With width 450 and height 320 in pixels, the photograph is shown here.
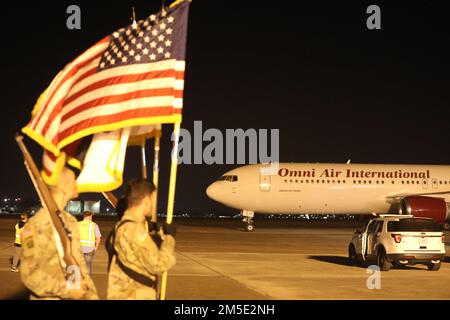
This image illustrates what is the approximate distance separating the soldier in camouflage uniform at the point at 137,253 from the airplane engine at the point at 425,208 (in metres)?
32.4

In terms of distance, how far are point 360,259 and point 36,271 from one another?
1580 cm

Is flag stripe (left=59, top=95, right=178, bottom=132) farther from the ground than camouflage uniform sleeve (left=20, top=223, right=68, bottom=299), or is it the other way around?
flag stripe (left=59, top=95, right=178, bottom=132)

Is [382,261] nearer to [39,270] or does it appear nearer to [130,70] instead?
[130,70]

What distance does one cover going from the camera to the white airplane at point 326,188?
1596 inches

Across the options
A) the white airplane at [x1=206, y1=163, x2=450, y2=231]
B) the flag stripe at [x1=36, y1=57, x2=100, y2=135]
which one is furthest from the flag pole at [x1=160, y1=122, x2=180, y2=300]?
the white airplane at [x1=206, y1=163, x2=450, y2=231]

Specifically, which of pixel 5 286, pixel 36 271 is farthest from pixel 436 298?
pixel 36 271

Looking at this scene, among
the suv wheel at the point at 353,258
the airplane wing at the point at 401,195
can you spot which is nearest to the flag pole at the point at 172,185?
the suv wheel at the point at 353,258

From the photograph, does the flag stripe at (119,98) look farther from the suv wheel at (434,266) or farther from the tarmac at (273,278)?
the suv wheel at (434,266)

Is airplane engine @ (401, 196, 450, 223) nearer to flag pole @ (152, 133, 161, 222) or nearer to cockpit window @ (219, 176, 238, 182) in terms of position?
cockpit window @ (219, 176, 238, 182)

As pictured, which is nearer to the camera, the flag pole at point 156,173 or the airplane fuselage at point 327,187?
the flag pole at point 156,173

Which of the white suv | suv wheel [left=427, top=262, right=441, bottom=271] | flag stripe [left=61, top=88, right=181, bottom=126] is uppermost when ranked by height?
flag stripe [left=61, top=88, right=181, bottom=126]

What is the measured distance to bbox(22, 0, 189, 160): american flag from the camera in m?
6.93

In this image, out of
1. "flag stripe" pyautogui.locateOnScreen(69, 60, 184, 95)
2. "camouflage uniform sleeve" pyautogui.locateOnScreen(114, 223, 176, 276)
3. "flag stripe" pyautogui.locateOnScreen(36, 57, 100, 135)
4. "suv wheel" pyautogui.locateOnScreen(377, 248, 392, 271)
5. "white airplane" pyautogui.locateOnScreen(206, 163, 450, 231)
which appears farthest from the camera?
"white airplane" pyautogui.locateOnScreen(206, 163, 450, 231)

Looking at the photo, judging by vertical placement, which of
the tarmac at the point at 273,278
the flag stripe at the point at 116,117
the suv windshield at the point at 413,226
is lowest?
the tarmac at the point at 273,278
